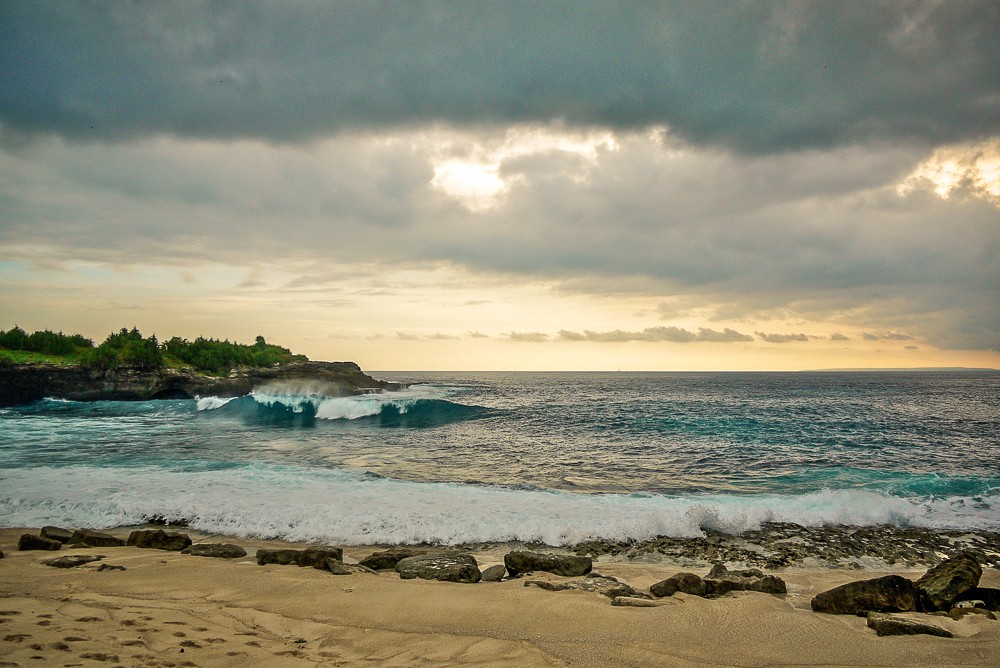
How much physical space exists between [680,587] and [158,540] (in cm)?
838

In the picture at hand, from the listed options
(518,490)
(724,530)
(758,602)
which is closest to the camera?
(758,602)

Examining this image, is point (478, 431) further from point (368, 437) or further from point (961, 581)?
point (961, 581)

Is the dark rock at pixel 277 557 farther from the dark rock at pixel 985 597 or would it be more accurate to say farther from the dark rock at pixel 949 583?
the dark rock at pixel 985 597

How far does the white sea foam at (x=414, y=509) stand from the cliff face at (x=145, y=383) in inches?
1758

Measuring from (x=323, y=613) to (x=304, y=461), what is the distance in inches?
522

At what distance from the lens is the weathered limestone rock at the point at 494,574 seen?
7.34 m

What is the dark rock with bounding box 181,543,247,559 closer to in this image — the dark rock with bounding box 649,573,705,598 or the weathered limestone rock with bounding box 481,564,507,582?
the weathered limestone rock with bounding box 481,564,507,582

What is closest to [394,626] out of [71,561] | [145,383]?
[71,561]

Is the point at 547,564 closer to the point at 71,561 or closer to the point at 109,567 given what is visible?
the point at 109,567

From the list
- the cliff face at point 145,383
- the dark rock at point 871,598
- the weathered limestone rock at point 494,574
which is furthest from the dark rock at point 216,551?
the cliff face at point 145,383

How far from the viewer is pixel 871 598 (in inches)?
243

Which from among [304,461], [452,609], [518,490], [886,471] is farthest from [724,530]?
[304,461]

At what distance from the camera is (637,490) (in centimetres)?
1423

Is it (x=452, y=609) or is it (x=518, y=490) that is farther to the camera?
(x=518, y=490)
